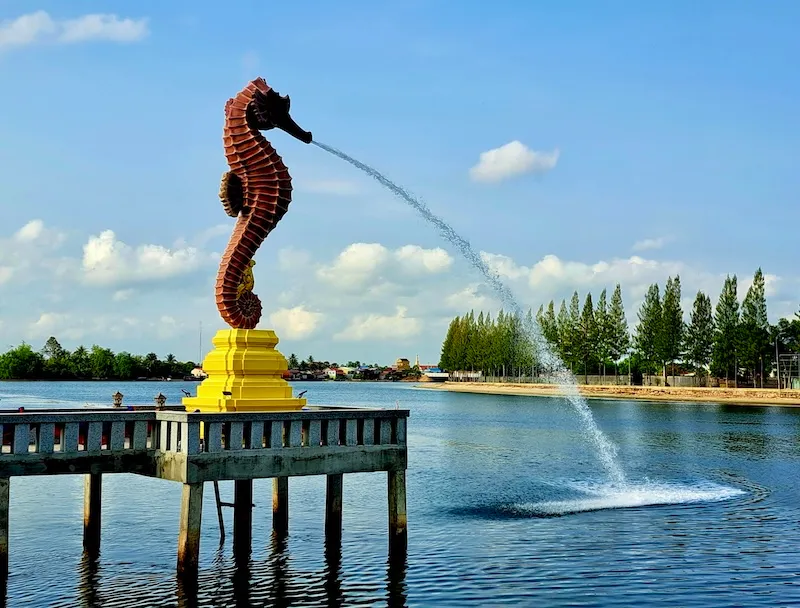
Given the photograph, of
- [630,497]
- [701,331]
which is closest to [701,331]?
[701,331]

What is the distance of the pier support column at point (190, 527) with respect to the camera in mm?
27797

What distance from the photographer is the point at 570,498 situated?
169 feet

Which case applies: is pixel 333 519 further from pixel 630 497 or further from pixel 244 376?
pixel 630 497

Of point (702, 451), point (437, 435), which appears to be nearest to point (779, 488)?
point (702, 451)

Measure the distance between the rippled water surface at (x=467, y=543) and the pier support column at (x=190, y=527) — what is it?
2.93 ft

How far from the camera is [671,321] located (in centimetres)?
18238

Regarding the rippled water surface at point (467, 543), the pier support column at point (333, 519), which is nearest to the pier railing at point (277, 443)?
the rippled water surface at point (467, 543)

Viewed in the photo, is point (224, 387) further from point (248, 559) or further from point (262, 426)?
point (248, 559)

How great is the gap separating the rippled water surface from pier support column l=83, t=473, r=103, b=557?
63 cm

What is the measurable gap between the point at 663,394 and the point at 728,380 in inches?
584

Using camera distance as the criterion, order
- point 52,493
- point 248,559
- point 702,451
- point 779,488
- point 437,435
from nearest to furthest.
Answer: point 248,559
point 52,493
point 779,488
point 702,451
point 437,435

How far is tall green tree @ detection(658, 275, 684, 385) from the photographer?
182 m

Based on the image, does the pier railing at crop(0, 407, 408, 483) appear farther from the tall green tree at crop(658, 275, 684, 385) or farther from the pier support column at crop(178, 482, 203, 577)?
the tall green tree at crop(658, 275, 684, 385)

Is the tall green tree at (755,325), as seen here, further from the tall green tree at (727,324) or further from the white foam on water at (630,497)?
the white foam on water at (630,497)
